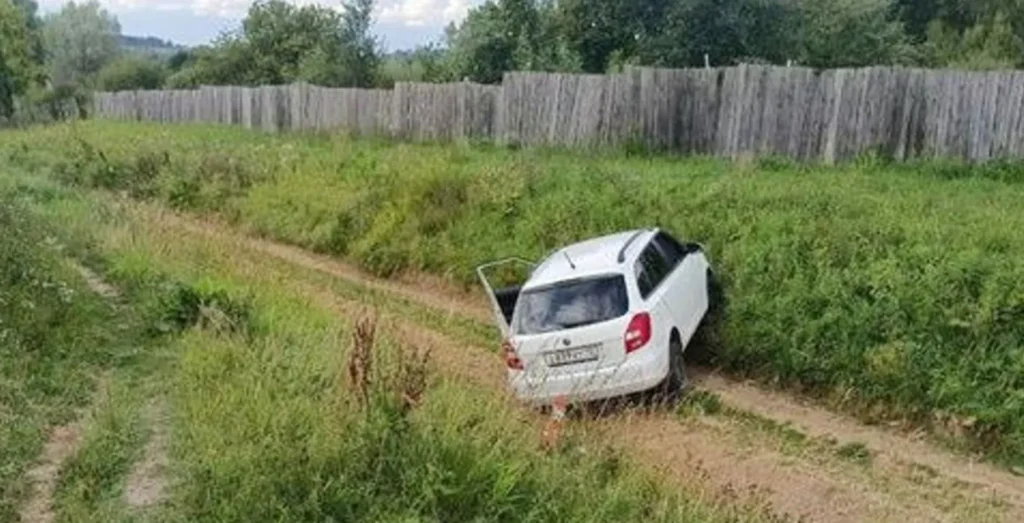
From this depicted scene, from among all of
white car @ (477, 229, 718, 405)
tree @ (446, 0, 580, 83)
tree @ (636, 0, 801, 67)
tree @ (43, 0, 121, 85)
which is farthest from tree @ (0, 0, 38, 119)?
white car @ (477, 229, 718, 405)

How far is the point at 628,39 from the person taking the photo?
27594mm

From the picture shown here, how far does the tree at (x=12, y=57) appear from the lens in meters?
53.4

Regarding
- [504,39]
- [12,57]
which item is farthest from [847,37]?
[12,57]

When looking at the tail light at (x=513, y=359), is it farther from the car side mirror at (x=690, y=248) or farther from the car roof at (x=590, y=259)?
the car side mirror at (x=690, y=248)

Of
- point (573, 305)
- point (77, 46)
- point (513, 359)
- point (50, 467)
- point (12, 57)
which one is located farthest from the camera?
point (77, 46)

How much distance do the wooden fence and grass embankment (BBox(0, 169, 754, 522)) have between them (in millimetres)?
9788

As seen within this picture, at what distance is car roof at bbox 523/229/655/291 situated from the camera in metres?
10.5

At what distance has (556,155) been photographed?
1903 centimetres

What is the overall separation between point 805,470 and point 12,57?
55564 millimetres

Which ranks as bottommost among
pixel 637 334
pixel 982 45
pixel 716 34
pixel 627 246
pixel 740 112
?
pixel 637 334

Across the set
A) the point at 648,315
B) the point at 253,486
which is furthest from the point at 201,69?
the point at 253,486

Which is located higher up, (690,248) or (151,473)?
(690,248)

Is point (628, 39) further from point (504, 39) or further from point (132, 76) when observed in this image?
point (132, 76)

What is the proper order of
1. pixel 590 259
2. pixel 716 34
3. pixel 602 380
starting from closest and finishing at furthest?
1. pixel 602 380
2. pixel 590 259
3. pixel 716 34
